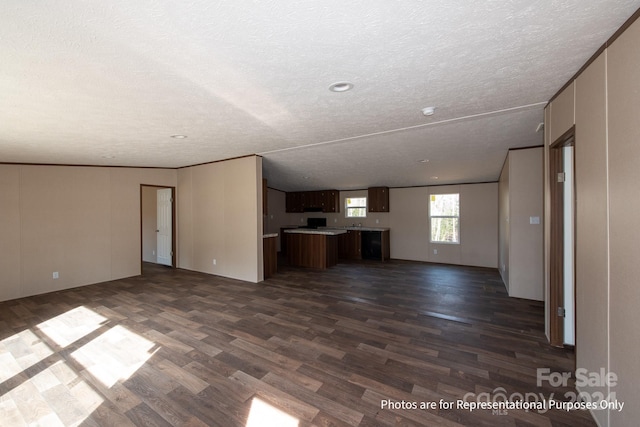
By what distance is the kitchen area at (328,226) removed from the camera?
672cm

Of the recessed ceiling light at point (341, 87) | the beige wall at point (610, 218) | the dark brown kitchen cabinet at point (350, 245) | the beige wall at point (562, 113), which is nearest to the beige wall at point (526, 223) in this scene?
the beige wall at point (562, 113)

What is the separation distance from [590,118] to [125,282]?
7.06 m

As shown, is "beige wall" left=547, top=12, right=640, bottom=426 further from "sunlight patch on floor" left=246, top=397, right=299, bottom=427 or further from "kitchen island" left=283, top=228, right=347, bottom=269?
"kitchen island" left=283, top=228, right=347, bottom=269

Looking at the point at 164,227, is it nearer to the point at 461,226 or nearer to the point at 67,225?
the point at 67,225

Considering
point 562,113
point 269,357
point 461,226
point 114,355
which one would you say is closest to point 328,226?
point 461,226

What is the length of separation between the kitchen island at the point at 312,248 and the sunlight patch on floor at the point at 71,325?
13.6 feet

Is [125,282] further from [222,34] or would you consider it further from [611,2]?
[611,2]

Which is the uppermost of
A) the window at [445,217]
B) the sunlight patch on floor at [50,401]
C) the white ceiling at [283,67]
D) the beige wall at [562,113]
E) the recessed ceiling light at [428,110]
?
the recessed ceiling light at [428,110]

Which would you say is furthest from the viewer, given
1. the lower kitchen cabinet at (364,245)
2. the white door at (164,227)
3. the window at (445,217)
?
the lower kitchen cabinet at (364,245)

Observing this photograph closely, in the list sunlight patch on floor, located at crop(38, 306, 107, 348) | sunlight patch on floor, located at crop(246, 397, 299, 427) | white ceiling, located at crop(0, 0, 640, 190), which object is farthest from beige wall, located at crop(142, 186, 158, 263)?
sunlight patch on floor, located at crop(246, 397, 299, 427)

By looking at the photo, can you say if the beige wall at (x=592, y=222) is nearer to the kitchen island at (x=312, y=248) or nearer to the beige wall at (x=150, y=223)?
the kitchen island at (x=312, y=248)

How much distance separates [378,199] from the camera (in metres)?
7.89

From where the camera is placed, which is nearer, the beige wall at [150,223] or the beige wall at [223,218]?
the beige wall at [223,218]

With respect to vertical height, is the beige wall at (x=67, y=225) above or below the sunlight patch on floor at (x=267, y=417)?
above
